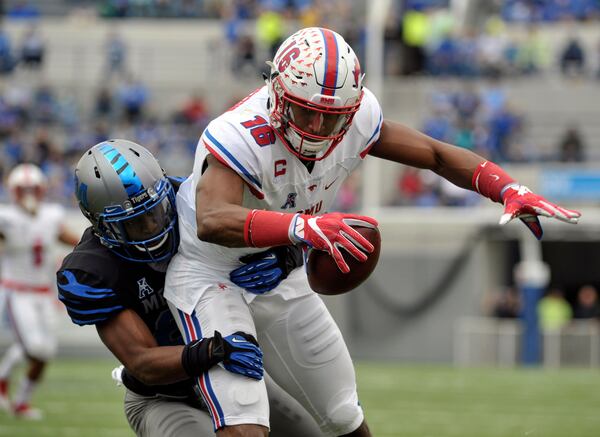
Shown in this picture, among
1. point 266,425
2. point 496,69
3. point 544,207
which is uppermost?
point 544,207

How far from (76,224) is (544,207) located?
12.5 m

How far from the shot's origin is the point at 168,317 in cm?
456

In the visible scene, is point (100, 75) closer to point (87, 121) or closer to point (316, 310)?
point (87, 121)

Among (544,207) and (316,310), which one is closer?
(544,207)

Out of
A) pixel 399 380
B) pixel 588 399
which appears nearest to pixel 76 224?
pixel 399 380

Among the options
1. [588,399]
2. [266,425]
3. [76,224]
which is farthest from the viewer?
Answer: [76,224]

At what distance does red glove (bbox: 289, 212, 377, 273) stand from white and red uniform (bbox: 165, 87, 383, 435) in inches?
16.9

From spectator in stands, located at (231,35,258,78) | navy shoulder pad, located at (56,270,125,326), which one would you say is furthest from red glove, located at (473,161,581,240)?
spectator in stands, located at (231,35,258,78)

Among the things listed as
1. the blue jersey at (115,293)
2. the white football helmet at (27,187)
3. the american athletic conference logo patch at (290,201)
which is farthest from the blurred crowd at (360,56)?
the american athletic conference logo patch at (290,201)

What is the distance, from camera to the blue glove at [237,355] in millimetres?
4145

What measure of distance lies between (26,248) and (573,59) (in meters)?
11.1

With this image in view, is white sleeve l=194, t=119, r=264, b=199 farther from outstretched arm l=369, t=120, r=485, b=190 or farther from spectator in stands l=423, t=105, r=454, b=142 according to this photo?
spectator in stands l=423, t=105, r=454, b=142

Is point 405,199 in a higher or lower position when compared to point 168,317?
lower

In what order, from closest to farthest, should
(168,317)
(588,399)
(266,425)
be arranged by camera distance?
(266,425) < (168,317) < (588,399)
